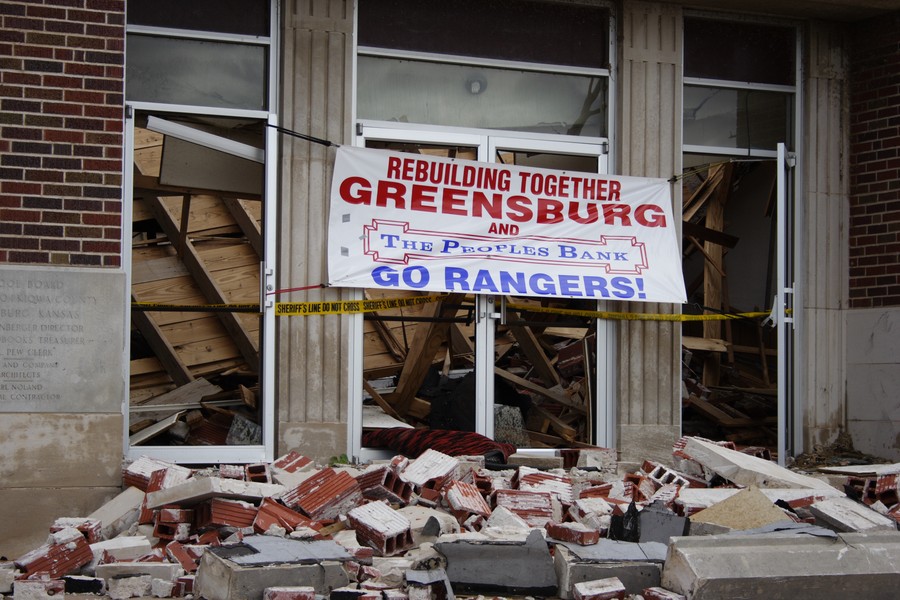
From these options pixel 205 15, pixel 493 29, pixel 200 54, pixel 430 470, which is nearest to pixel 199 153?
pixel 200 54

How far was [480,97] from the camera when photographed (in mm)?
8586

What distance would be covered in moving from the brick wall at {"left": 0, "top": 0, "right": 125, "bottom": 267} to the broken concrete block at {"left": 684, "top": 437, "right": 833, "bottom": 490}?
4.17 meters

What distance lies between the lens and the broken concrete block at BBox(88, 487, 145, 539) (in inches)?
239

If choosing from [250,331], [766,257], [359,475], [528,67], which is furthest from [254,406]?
[766,257]

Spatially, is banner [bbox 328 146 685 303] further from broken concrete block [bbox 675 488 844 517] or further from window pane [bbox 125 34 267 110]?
broken concrete block [bbox 675 488 844 517]

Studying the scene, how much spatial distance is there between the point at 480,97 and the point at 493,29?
1.85 ft

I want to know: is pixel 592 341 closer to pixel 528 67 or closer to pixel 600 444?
pixel 600 444

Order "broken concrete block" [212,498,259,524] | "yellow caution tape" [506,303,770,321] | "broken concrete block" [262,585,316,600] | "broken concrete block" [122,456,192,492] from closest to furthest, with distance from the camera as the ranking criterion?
"broken concrete block" [262,585,316,600]
"broken concrete block" [212,498,259,524]
"broken concrete block" [122,456,192,492]
"yellow caution tape" [506,303,770,321]

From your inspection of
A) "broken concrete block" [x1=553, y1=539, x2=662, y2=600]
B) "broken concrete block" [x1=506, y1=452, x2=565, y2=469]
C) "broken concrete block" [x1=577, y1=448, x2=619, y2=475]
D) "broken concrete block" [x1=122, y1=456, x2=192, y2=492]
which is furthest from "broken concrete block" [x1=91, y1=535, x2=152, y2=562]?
"broken concrete block" [x1=577, y1=448, x2=619, y2=475]

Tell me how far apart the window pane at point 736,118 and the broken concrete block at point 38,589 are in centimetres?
633

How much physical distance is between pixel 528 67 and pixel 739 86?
2.00m

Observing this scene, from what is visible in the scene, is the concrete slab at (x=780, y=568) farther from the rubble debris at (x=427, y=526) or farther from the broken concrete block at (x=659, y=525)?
the broken concrete block at (x=659, y=525)

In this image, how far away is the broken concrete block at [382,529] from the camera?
553 cm

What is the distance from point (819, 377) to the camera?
9281mm
